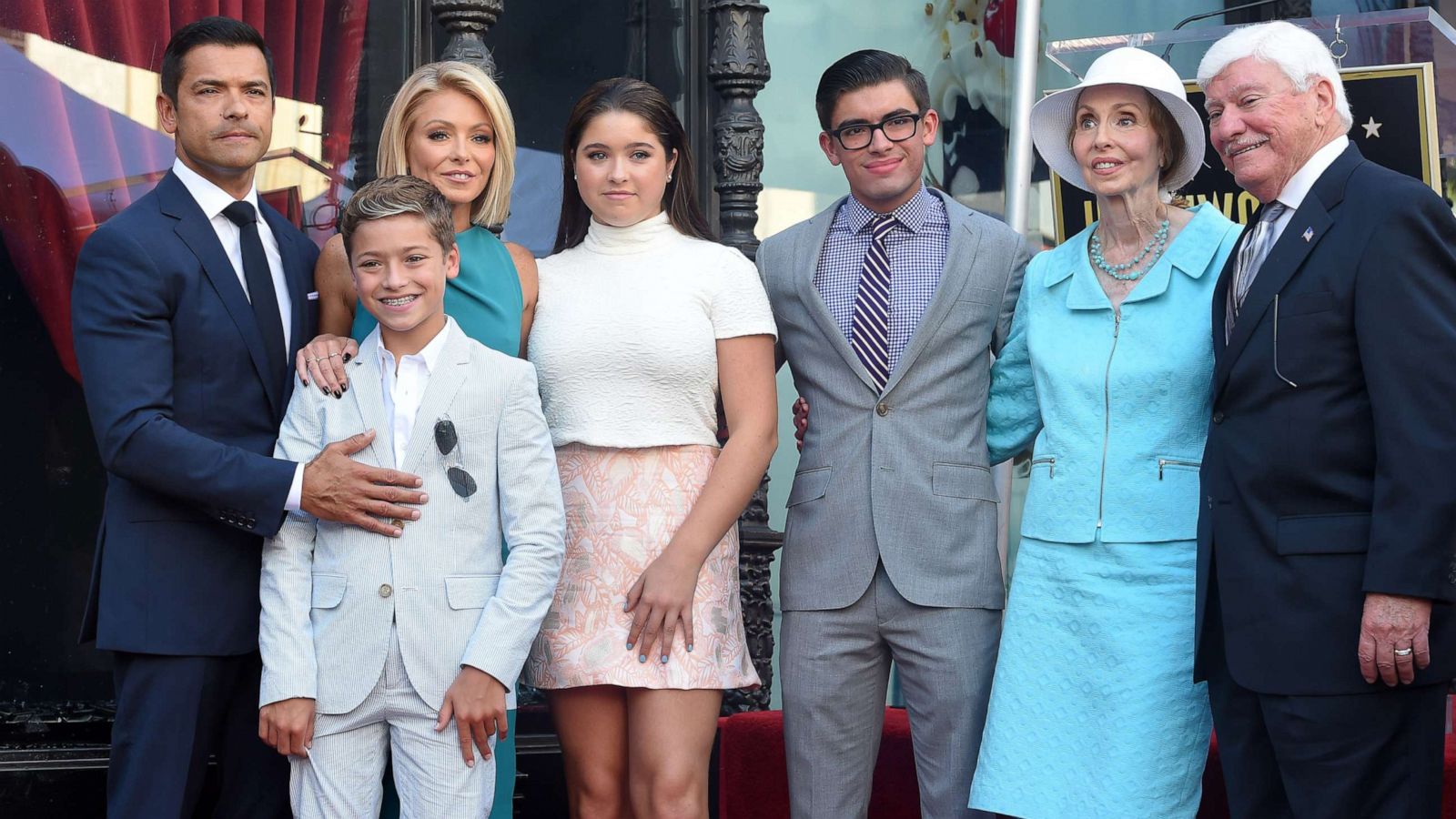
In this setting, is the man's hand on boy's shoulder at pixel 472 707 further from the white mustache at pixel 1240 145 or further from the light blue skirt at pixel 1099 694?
the white mustache at pixel 1240 145

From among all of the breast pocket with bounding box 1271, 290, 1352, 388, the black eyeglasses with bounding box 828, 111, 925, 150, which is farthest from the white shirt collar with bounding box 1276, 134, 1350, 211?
the black eyeglasses with bounding box 828, 111, 925, 150

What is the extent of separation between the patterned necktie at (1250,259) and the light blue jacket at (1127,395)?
13cm

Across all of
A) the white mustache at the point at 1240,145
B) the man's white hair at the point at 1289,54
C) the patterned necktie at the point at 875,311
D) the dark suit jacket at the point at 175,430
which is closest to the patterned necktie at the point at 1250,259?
the white mustache at the point at 1240,145

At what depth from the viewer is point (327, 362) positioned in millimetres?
3148

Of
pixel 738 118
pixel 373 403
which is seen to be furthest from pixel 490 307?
pixel 738 118

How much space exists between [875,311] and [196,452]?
4.82ft

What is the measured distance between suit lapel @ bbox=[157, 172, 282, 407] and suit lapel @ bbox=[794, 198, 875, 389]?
1169mm

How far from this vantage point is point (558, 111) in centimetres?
542

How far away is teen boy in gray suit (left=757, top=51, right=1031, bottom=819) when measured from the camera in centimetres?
340

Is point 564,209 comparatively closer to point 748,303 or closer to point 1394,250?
point 748,303

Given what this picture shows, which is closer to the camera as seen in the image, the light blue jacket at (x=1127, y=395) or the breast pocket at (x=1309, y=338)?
the breast pocket at (x=1309, y=338)

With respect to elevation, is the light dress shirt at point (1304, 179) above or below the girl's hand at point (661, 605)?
above

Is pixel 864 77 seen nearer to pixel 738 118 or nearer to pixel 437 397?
pixel 437 397

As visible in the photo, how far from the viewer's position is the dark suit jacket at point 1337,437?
268 cm
